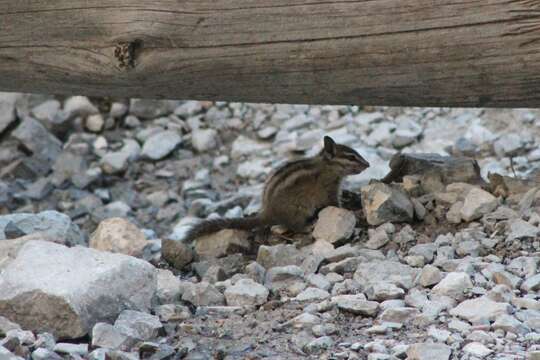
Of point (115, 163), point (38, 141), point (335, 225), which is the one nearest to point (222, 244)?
point (335, 225)

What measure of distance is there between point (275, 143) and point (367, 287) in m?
3.88

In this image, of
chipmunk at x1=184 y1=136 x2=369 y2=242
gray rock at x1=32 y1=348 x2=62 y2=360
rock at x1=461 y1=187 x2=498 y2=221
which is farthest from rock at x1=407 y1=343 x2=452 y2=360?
chipmunk at x1=184 y1=136 x2=369 y2=242

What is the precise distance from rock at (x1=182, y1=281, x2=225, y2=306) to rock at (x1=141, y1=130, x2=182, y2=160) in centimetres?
386

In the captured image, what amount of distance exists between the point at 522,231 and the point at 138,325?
1760 millimetres

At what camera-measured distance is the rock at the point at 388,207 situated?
496cm

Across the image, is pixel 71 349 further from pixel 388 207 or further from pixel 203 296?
Result: pixel 388 207

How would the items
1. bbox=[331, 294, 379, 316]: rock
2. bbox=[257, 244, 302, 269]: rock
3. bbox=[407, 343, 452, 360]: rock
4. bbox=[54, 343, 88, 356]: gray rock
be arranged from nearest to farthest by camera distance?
bbox=[407, 343, 452, 360]: rock
bbox=[54, 343, 88, 356]: gray rock
bbox=[331, 294, 379, 316]: rock
bbox=[257, 244, 302, 269]: rock

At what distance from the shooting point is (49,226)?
5.32m

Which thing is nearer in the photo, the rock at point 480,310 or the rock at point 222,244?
the rock at point 480,310

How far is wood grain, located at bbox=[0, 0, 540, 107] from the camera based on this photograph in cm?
413

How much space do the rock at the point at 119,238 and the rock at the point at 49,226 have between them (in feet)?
0.35

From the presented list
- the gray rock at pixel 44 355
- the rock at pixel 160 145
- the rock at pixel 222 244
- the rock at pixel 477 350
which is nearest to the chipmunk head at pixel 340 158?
the rock at pixel 222 244

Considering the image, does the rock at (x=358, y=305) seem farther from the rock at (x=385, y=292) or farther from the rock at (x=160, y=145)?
the rock at (x=160, y=145)

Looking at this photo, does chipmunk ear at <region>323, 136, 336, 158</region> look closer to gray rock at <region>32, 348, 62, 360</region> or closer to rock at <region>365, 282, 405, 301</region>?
rock at <region>365, 282, 405, 301</region>
